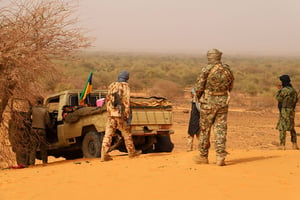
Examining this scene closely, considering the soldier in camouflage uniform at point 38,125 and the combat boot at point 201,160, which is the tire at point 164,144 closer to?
the soldier in camouflage uniform at point 38,125

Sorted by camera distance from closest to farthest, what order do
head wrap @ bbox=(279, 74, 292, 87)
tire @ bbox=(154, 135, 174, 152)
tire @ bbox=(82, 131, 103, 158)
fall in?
tire @ bbox=(82, 131, 103, 158) → head wrap @ bbox=(279, 74, 292, 87) → tire @ bbox=(154, 135, 174, 152)

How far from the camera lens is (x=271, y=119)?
24.2 metres

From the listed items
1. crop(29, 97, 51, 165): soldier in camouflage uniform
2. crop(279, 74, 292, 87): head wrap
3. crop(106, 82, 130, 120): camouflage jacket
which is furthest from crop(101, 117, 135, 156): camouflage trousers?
crop(279, 74, 292, 87): head wrap

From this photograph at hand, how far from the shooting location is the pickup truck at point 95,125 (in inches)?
435

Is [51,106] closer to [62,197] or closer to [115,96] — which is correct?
[115,96]

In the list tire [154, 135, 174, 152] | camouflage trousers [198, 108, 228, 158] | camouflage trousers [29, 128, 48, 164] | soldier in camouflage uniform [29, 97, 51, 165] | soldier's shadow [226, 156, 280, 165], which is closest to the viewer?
camouflage trousers [198, 108, 228, 158]

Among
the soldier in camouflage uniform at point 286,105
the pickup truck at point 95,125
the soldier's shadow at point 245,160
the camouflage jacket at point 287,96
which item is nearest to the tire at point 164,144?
the pickup truck at point 95,125

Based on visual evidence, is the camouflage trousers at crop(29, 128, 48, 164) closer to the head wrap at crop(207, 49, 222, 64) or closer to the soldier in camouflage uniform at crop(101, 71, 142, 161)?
the soldier in camouflage uniform at crop(101, 71, 142, 161)

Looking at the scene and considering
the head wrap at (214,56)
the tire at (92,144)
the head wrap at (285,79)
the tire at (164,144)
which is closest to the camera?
the head wrap at (214,56)

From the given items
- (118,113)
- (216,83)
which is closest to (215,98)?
(216,83)

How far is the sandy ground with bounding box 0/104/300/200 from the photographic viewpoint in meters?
6.50

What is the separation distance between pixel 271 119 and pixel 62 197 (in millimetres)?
18710

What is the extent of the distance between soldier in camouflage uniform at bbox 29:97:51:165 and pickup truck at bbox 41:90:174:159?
342 mm

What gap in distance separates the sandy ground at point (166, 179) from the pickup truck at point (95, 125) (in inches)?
41.1
